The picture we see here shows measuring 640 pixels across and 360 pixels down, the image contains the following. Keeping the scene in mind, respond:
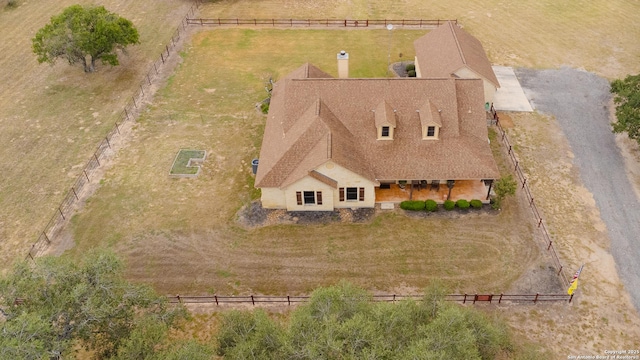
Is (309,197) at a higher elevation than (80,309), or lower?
lower

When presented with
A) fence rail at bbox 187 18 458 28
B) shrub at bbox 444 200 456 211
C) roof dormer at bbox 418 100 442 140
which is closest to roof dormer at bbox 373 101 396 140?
roof dormer at bbox 418 100 442 140

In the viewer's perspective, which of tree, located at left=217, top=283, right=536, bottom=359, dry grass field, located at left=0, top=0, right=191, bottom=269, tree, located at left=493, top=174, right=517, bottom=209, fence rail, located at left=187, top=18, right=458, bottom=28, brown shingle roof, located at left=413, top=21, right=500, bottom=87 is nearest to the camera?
tree, located at left=217, top=283, right=536, bottom=359

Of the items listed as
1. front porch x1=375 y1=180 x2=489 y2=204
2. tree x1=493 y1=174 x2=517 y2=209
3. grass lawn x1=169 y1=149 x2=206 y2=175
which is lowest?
front porch x1=375 y1=180 x2=489 y2=204

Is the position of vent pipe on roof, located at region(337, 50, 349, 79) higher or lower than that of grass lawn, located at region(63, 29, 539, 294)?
higher

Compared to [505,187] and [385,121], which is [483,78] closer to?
[505,187]

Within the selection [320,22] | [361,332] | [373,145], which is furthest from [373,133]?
[320,22]

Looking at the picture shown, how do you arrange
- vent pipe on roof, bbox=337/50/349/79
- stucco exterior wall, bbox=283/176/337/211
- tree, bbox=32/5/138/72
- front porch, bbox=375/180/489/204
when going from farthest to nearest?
tree, bbox=32/5/138/72
vent pipe on roof, bbox=337/50/349/79
front porch, bbox=375/180/489/204
stucco exterior wall, bbox=283/176/337/211

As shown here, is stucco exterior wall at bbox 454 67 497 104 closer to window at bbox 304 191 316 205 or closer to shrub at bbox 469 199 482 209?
shrub at bbox 469 199 482 209

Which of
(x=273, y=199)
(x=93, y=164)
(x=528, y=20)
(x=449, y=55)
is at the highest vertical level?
(x=449, y=55)
